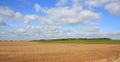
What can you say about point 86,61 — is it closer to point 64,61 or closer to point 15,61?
point 64,61

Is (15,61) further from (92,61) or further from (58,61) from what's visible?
(92,61)

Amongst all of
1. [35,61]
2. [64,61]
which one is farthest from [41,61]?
[64,61]

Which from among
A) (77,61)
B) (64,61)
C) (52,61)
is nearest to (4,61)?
(52,61)

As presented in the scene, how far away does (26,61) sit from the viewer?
71.8 feet

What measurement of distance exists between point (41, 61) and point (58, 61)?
1.95m

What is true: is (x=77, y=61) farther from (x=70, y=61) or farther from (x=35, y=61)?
(x=35, y=61)

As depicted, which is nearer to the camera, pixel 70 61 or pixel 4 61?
pixel 4 61

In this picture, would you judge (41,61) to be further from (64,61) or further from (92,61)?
(92,61)

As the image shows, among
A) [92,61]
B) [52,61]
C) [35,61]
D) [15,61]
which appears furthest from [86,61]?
[15,61]

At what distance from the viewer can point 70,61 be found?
74.8 ft

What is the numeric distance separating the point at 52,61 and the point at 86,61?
12.9ft

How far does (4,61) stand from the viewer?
2138 cm

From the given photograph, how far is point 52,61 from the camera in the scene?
22641 millimetres

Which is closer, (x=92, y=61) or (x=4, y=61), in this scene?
(x=4, y=61)
